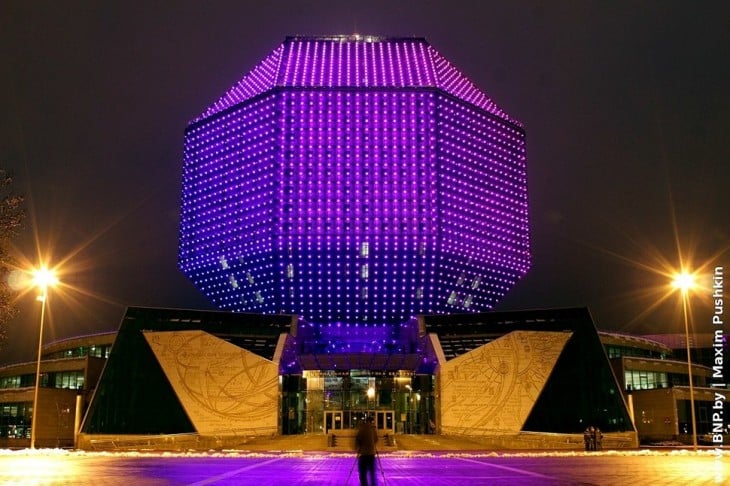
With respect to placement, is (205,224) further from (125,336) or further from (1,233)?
(1,233)

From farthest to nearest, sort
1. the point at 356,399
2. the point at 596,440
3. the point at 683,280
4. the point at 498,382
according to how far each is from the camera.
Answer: the point at 356,399 < the point at 498,382 < the point at 596,440 < the point at 683,280

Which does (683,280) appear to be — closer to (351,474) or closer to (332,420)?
(351,474)

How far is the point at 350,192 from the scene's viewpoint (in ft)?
299

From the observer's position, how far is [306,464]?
27562 millimetres

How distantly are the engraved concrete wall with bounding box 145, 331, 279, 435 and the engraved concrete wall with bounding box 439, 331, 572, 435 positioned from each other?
1382 centimetres

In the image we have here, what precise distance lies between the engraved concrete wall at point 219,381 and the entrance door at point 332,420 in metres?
6.29

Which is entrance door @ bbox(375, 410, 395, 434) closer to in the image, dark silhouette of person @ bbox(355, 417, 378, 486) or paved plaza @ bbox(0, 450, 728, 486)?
paved plaza @ bbox(0, 450, 728, 486)

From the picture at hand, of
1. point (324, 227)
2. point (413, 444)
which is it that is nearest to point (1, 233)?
point (413, 444)

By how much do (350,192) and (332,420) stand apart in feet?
118

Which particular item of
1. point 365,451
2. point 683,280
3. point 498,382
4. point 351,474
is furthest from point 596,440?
point 365,451

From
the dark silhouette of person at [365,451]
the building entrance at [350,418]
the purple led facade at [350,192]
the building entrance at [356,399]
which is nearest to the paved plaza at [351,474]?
the dark silhouette of person at [365,451]

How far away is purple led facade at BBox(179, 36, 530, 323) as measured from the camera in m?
90.0

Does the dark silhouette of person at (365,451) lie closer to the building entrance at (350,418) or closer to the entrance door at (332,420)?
the building entrance at (350,418)

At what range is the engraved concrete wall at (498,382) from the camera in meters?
55.3
